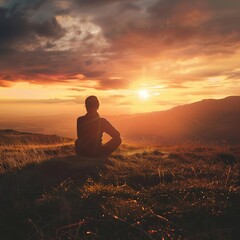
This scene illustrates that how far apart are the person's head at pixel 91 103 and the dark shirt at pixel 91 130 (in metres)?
0.21

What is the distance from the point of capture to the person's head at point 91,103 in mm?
13883

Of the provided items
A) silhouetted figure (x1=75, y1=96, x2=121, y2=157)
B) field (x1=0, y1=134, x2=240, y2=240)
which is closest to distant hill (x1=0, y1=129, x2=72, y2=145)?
silhouetted figure (x1=75, y1=96, x2=121, y2=157)

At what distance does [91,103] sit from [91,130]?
3.56 ft

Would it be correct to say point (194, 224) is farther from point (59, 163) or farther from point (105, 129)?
point (105, 129)

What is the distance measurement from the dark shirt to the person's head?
0.69 feet

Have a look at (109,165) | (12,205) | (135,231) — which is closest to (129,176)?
(109,165)

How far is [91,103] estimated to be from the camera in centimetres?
1389

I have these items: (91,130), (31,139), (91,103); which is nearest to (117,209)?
(91,130)

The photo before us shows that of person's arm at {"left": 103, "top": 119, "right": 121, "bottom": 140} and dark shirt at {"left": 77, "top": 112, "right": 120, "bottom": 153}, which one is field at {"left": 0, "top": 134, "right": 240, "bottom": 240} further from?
person's arm at {"left": 103, "top": 119, "right": 121, "bottom": 140}

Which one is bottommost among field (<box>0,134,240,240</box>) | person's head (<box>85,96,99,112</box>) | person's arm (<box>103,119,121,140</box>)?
field (<box>0,134,240,240</box>)

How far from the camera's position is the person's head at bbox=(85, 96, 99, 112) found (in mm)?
13883

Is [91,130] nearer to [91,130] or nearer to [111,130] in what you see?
[91,130]

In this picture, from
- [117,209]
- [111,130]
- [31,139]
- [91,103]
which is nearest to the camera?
[117,209]

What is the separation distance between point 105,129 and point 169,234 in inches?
356
